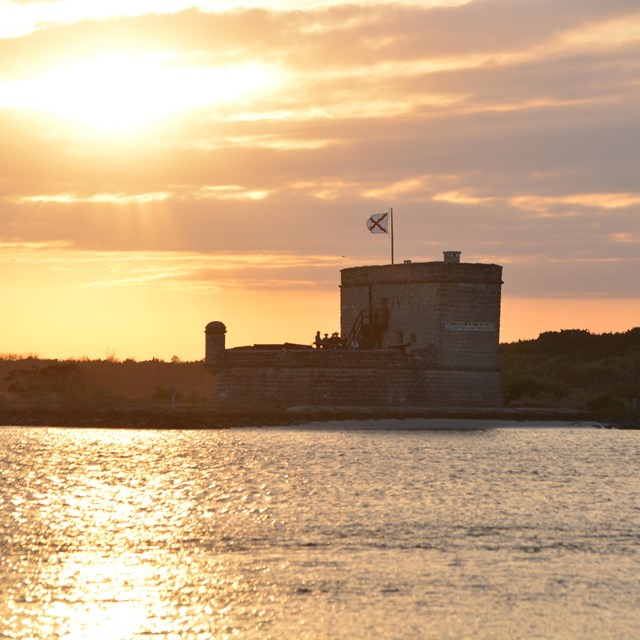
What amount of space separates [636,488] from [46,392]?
155 ft

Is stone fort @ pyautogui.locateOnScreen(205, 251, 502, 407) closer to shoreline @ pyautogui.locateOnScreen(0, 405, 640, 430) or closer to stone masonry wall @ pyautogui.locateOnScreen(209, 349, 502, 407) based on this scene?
stone masonry wall @ pyautogui.locateOnScreen(209, 349, 502, 407)

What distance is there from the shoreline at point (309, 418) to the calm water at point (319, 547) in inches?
460

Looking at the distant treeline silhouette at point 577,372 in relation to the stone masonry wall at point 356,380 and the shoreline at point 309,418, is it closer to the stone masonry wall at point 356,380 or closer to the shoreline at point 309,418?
the shoreline at point 309,418

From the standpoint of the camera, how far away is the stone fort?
2456 inches

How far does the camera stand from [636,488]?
126ft

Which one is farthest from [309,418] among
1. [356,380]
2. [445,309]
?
[445,309]

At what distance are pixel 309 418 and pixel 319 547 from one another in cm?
3571

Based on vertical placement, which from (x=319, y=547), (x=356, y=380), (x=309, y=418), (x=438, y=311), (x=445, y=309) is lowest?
(x=319, y=547)

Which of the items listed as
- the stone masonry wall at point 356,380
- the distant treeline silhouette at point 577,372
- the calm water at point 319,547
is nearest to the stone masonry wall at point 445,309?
the stone masonry wall at point 356,380

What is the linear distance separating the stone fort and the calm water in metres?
13.4

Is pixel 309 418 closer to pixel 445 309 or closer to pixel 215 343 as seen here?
pixel 215 343

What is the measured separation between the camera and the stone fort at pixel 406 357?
62375mm

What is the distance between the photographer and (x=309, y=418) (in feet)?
201

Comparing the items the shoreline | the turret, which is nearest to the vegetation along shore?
the shoreline
